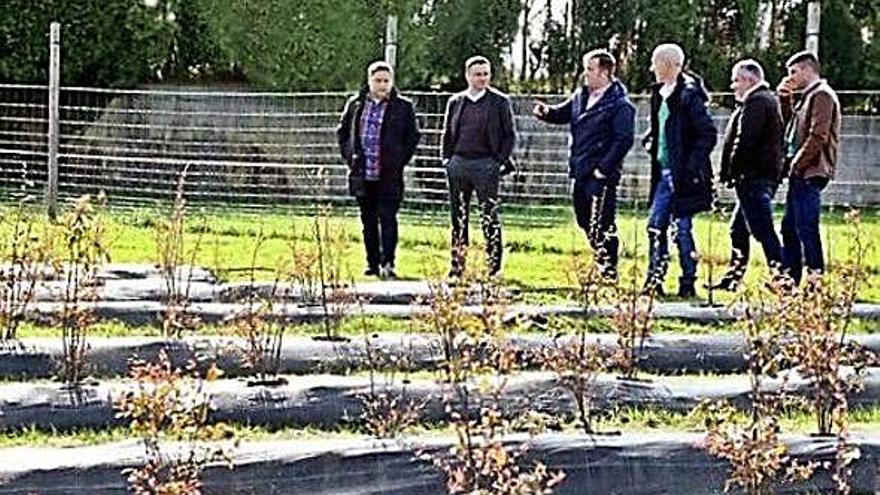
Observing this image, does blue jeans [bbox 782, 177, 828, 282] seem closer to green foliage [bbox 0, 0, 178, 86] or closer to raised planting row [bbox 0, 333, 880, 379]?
raised planting row [bbox 0, 333, 880, 379]

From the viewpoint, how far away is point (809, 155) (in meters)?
7.61

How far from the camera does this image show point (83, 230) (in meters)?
5.40

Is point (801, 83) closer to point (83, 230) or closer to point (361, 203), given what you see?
point (361, 203)

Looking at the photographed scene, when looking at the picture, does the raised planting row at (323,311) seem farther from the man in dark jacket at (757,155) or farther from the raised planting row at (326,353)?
the man in dark jacket at (757,155)

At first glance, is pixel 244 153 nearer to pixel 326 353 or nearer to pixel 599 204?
pixel 599 204

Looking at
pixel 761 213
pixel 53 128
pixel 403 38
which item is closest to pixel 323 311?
pixel 761 213

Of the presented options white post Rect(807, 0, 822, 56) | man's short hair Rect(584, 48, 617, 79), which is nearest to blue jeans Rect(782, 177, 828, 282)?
man's short hair Rect(584, 48, 617, 79)

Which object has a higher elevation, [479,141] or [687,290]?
[479,141]

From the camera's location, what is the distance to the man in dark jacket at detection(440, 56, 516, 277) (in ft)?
27.3

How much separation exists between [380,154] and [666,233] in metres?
1.69

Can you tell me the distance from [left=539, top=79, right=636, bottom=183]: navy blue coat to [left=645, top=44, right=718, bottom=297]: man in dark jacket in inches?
6.5

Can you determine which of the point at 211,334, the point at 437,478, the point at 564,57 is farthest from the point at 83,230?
the point at 564,57

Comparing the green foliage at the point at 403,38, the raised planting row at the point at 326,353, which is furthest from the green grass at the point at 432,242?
the green foliage at the point at 403,38

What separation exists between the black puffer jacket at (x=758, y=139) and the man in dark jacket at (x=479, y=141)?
4.20 feet
